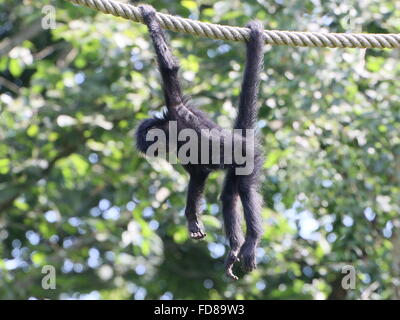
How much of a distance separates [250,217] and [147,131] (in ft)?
3.51

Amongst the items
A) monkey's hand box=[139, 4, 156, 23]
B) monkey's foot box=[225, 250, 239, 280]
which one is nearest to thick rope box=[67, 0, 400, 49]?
monkey's hand box=[139, 4, 156, 23]

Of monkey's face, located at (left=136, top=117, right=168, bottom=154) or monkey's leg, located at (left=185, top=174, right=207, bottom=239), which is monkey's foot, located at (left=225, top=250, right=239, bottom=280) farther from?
monkey's face, located at (left=136, top=117, right=168, bottom=154)

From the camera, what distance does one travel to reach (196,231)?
228 inches

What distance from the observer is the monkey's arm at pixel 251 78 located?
18.4 feet

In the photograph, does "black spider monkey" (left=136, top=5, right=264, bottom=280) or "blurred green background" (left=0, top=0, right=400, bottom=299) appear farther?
"blurred green background" (left=0, top=0, right=400, bottom=299)

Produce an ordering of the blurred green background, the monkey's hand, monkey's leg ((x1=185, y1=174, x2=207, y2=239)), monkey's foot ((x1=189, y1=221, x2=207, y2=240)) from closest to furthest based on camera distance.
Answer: the monkey's hand
monkey's foot ((x1=189, y1=221, x2=207, y2=240))
monkey's leg ((x1=185, y1=174, x2=207, y2=239))
the blurred green background

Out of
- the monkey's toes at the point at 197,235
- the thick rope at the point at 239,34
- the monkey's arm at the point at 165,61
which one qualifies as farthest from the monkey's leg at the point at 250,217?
the thick rope at the point at 239,34

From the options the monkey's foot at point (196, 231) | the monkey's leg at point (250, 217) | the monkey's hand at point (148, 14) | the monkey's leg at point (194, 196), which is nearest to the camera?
the monkey's hand at point (148, 14)

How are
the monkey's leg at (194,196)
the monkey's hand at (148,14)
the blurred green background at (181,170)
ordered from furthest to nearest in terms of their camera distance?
1. the blurred green background at (181,170)
2. the monkey's leg at (194,196)
3. the monkey's hand at (148,14)

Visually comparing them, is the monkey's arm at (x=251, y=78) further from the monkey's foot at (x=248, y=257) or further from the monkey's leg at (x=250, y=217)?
the monkey's foot at (x=248, y=257)

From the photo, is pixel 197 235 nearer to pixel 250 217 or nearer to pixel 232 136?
pixel 250 217

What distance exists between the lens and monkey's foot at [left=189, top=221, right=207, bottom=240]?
573 cm

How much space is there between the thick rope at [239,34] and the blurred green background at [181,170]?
2.35m
